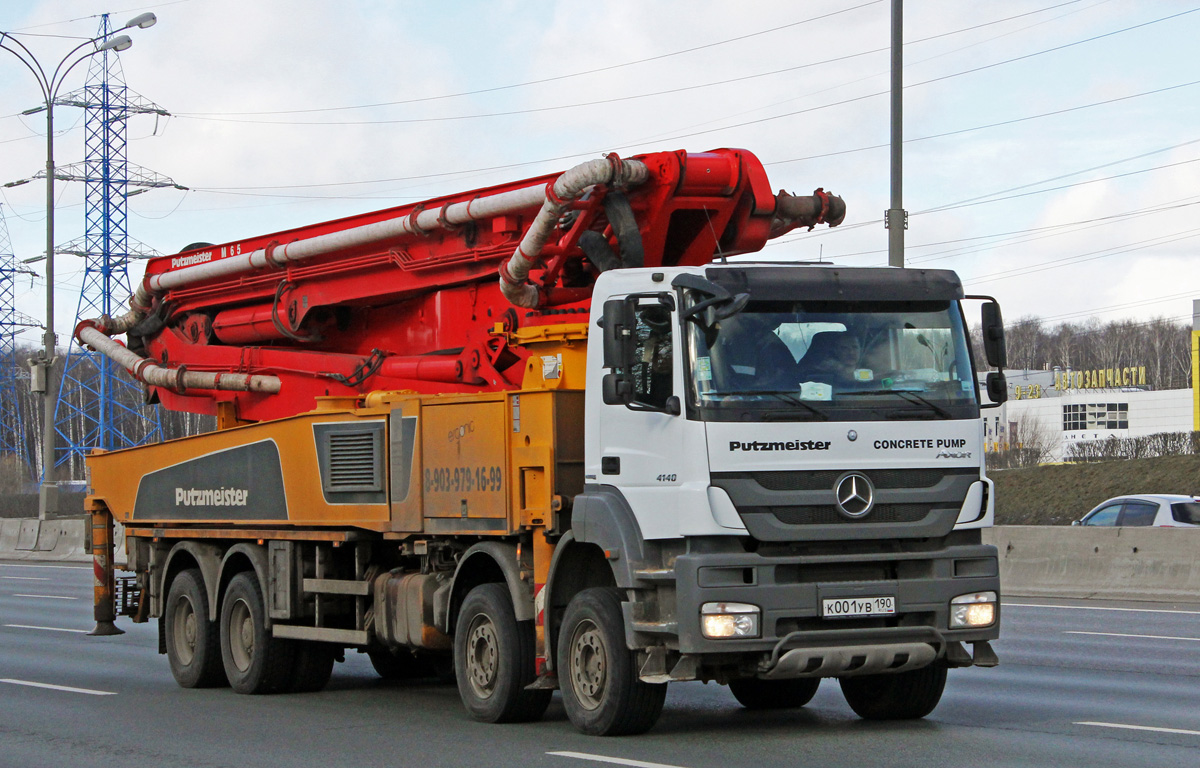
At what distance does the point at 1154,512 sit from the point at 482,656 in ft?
47.2

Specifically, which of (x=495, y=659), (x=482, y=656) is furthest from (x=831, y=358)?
(x=482, y=656)

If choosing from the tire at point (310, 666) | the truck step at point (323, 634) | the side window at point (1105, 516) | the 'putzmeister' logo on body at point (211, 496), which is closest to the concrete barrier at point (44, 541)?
the 'putzmeister' logo on body at point (211, 496)

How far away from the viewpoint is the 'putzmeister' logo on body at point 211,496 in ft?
42.4

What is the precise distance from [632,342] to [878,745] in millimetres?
2670

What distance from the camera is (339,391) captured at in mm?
13070

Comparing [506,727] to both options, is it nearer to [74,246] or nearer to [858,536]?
[858,536]

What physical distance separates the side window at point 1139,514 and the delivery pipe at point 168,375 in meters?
13.3

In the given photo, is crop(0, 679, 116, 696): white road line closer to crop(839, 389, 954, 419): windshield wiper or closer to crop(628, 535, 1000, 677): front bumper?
crop(628, 535, 1000, 677): front bumper

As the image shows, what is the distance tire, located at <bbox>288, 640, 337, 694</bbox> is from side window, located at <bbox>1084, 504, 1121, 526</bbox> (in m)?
13.3

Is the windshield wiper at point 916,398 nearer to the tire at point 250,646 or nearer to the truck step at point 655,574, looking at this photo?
the truck step at point 655,574

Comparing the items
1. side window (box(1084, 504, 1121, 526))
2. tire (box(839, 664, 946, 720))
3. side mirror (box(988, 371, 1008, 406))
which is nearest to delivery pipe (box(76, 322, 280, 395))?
tire (box(839, 664, 946, 720))

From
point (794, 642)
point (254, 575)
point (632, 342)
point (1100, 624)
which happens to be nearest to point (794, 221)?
point (632, 342)

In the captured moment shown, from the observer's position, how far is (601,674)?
8.96 m

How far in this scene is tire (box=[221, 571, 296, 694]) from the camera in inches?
495
